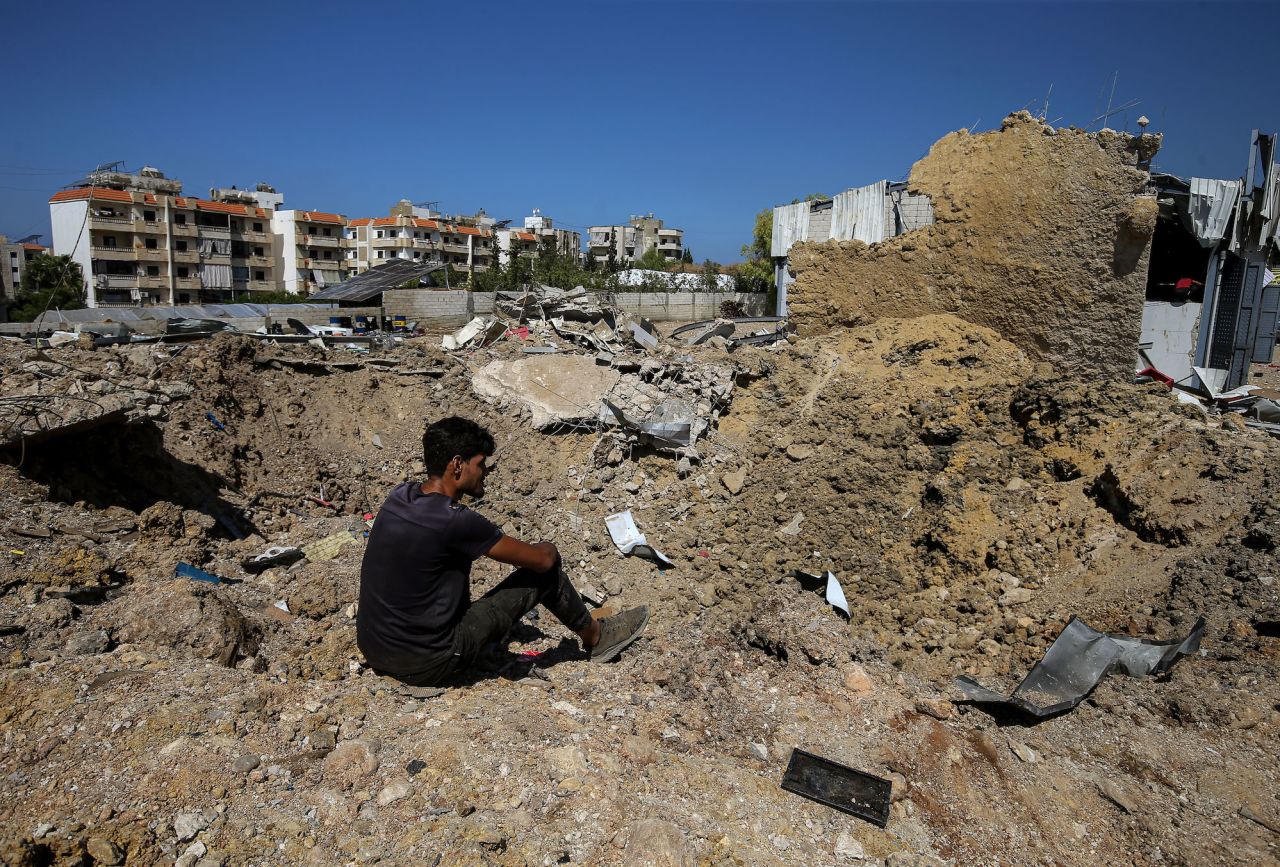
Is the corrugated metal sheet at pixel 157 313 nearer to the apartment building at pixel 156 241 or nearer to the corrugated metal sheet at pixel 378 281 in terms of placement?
the corrugated metal sheet at pixel 378 281

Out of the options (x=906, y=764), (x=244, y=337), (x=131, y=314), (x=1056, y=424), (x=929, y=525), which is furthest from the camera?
(x=131, y=314)

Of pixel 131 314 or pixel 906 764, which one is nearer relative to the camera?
pixel 906 764

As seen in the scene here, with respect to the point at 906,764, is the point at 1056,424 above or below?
above

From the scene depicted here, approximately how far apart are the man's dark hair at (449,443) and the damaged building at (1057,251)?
576 cm

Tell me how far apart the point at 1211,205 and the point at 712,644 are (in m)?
8.82

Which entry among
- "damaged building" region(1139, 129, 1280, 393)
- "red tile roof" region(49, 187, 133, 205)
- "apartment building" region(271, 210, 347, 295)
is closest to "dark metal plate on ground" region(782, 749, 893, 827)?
"damaged building" region(1139, 129, 1280, 393)

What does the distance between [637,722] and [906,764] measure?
1.16 m

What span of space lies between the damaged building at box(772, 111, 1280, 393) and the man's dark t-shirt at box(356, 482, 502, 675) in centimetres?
589

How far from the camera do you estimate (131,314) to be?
14.7 meters

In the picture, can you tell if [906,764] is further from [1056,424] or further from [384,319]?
[384,319]

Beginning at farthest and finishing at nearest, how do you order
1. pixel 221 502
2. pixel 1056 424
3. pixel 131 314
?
pixel 131 314 → pixel 221 502 → pixel 1056 424

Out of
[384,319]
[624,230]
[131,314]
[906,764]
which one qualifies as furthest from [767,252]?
[624,230]

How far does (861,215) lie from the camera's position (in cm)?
919

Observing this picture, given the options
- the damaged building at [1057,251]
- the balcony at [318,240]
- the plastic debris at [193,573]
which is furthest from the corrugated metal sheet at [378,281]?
the balcony at [318,240]
